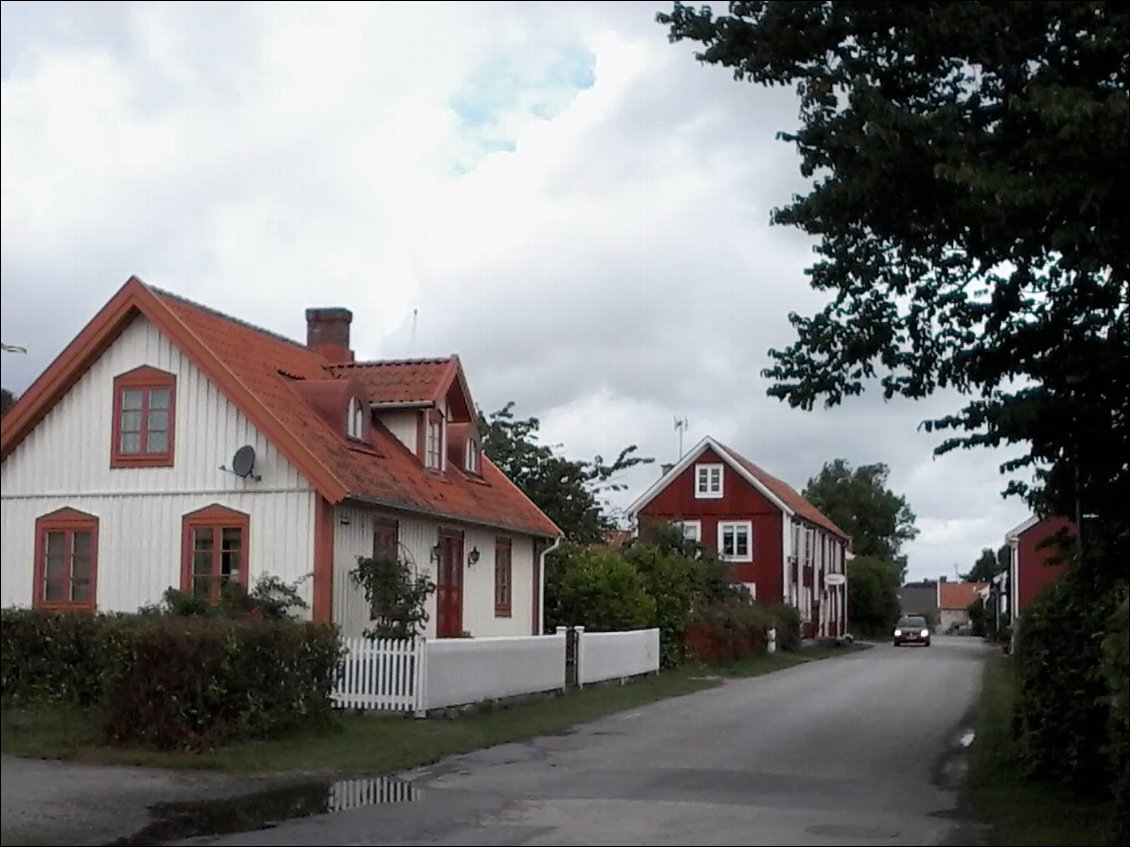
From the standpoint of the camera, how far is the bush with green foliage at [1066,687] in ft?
48.0

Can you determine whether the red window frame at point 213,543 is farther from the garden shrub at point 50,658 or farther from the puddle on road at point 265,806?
the puddle on road at point 265,806

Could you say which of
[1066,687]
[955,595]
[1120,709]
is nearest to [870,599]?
[1066,687]

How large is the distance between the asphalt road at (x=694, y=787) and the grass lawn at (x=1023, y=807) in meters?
0.32

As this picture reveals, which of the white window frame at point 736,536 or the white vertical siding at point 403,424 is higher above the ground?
the white vertical siding at point 403,424

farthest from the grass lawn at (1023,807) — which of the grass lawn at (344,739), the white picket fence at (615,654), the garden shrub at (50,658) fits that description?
the white picket fence at (615,654)

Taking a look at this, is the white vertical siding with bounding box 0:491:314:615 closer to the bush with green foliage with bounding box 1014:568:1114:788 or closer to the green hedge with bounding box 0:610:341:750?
the green hedge with bounding box 0:610:341:750

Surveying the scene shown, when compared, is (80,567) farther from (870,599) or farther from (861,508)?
(861,508)

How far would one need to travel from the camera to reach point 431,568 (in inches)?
1080

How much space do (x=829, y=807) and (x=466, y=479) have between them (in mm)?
17751

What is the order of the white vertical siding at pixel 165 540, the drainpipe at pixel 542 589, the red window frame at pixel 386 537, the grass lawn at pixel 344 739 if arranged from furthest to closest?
the drainpipe at pixel 542 589 → the red window frame at pixel 386 537 → the white vertical siding at pixel 165 540 → the grass lawn at pixel 344 739

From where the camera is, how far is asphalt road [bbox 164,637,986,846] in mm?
12281

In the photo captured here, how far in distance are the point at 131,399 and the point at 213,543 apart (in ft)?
16.1

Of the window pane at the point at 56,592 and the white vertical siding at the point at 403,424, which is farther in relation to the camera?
the white vertical siding at the point at 403,424

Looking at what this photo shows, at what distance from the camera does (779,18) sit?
52.3ft
